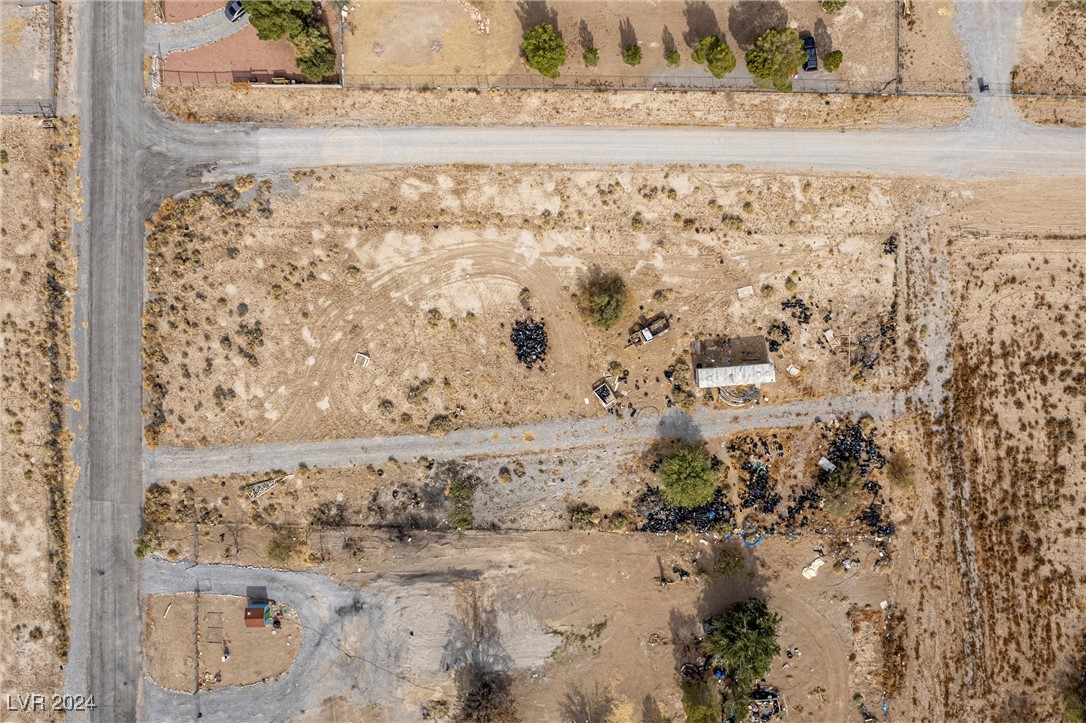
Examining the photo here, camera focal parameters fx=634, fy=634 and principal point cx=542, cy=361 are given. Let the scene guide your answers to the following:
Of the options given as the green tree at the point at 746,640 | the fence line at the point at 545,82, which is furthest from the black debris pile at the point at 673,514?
the fence line at the point at 545,82

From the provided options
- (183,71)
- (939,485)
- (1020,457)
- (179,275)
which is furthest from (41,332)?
(1020,457)

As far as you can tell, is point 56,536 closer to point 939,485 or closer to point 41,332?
point 41,332

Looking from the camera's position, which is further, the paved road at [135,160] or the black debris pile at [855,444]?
the black debris pile at [855,444]

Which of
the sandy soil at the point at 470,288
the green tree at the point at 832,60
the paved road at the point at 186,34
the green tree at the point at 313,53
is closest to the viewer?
the green tree at the point at 313,53

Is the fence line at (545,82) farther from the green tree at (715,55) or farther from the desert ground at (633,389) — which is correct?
the desert ground at (633,389)

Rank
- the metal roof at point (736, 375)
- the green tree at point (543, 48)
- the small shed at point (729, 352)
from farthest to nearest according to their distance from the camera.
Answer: the small shed at point (729, 352) → the metal roof at point (736, 375) → the green tree at point (543, 48)

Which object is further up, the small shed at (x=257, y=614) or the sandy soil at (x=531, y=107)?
the sandy soil at (x=531, y=107)

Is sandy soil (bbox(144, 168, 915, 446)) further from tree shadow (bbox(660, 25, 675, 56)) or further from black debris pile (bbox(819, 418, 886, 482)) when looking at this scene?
tree shadow (bbox(660, 25, 675, 56))
